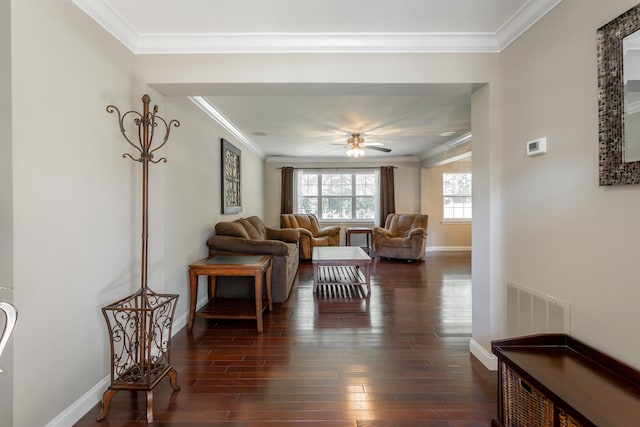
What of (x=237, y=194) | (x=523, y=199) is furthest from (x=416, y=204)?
(x=523, y=199)

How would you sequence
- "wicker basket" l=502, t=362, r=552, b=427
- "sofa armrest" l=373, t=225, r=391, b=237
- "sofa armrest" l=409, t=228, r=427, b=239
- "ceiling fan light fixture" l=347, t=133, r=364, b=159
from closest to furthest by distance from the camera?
"wicker basket" l=502, t=362, r=552, b=427, "ceiling fan light fixture" l=347, t=133, r=364, b=159, "sofa armrest" l=409, t=228, r=427, b=239, "sofa armrest" l=373, t=225, r=391, b=237

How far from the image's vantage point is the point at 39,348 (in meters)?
1.48

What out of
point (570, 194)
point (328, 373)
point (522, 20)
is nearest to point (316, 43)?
point (522, 20)

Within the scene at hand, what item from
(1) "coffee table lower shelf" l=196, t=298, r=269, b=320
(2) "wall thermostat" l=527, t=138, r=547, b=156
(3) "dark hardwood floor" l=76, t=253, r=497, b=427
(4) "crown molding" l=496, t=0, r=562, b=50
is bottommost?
(3) "dark hardwood floor" l=76, t=253, r=497, b=427

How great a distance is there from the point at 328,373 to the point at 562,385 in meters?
1.41

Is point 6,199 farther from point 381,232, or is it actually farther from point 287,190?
point 287,190

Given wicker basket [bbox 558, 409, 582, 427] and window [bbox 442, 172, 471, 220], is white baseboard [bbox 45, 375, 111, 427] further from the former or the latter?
window [bbox 442, 172, 471, 220]

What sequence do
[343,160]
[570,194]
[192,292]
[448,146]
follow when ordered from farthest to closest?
Result: [343,160] → [448,146] → [192,292] → [570,194]

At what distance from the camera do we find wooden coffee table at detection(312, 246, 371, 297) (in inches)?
160

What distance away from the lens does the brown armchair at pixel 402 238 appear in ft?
20.3

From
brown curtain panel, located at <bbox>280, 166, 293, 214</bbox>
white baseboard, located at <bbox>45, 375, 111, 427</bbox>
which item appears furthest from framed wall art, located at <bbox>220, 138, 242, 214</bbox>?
white baseboard, located at <bbox>45, 375, 111, 427</bbox>

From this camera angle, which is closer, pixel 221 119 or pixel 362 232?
pixel 221 119

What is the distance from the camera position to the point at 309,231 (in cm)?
668

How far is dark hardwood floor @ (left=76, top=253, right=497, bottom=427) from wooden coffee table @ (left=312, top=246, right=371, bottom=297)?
0.55 m
